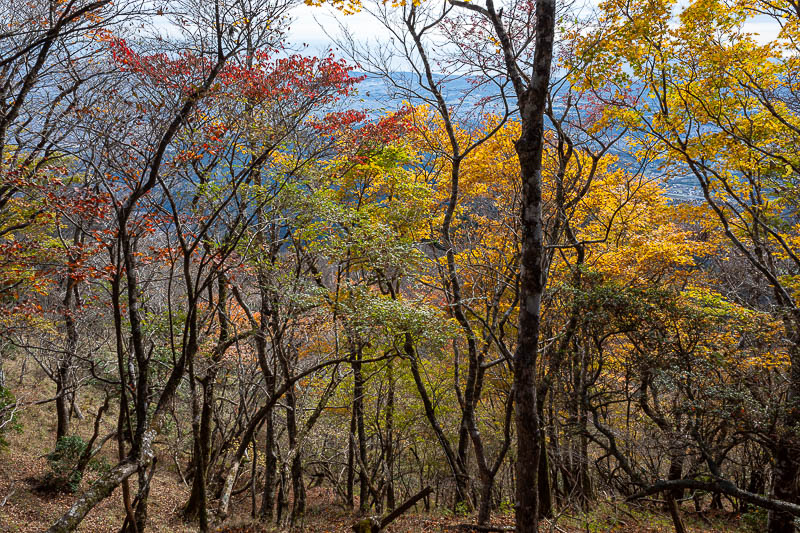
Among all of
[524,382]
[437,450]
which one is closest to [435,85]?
[524,382]

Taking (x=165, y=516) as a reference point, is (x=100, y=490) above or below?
above

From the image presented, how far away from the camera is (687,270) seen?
14.0 m

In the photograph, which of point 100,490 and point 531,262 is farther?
point 531,262

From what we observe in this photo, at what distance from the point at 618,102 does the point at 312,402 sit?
42.8ft

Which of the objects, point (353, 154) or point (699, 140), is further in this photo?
point (353, 154)

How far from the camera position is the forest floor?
991 centimetres

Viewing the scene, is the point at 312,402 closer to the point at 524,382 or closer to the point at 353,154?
the point at 353,154

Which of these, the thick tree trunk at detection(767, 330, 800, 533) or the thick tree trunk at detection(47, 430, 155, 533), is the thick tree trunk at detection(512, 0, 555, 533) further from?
the thick tree trunk at detection(767, 330, 800, 533)

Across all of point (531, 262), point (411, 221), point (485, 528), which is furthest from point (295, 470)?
point (531, 262)

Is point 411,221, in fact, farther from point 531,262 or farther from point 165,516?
point 165,516

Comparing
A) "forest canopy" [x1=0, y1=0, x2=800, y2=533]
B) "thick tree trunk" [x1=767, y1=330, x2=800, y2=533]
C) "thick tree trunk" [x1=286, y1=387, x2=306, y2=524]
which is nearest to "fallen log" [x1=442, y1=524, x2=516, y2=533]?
"forest canopy" [x1=0, y1=0, x2=800, y2=533]

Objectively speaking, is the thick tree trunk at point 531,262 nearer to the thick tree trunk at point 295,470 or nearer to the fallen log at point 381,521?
the fallen log at point 381,521

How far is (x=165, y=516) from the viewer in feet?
40.4

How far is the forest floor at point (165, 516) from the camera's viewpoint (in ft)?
32.5
